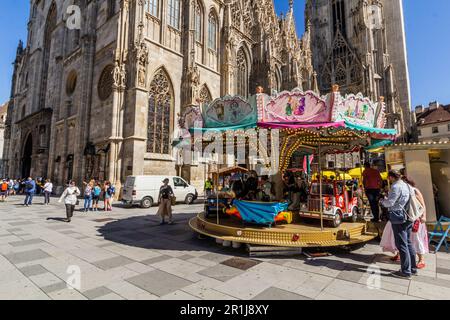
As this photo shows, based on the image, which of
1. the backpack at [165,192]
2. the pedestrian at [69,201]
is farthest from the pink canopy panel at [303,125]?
the pedestrian at [69,201]

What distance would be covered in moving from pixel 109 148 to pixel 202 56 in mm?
13426

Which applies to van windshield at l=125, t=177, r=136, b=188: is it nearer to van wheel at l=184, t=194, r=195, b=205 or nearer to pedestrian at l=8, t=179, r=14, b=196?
van wheel at l=184, t=194, r=195, b=205

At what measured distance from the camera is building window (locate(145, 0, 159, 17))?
63.8 feet

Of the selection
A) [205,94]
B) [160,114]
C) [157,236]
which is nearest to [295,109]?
[157,236]

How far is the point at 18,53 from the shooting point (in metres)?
37.5

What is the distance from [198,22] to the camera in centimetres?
2361

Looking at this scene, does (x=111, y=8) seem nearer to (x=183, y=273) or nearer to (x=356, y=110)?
(x=356, y=110)

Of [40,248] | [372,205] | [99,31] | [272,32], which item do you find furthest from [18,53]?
[372,205]

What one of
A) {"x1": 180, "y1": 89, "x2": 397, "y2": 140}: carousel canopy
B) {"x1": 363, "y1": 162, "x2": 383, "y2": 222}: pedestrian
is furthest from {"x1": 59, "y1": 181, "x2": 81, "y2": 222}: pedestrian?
{"x1": 363, "y1": 162, "x2": 383, "y2": 222}: pedestrian

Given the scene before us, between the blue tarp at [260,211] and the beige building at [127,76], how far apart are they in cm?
1202

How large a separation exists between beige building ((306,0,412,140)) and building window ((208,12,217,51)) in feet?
90.3

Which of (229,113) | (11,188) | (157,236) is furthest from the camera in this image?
(11,188)

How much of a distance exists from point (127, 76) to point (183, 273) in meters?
17.4
